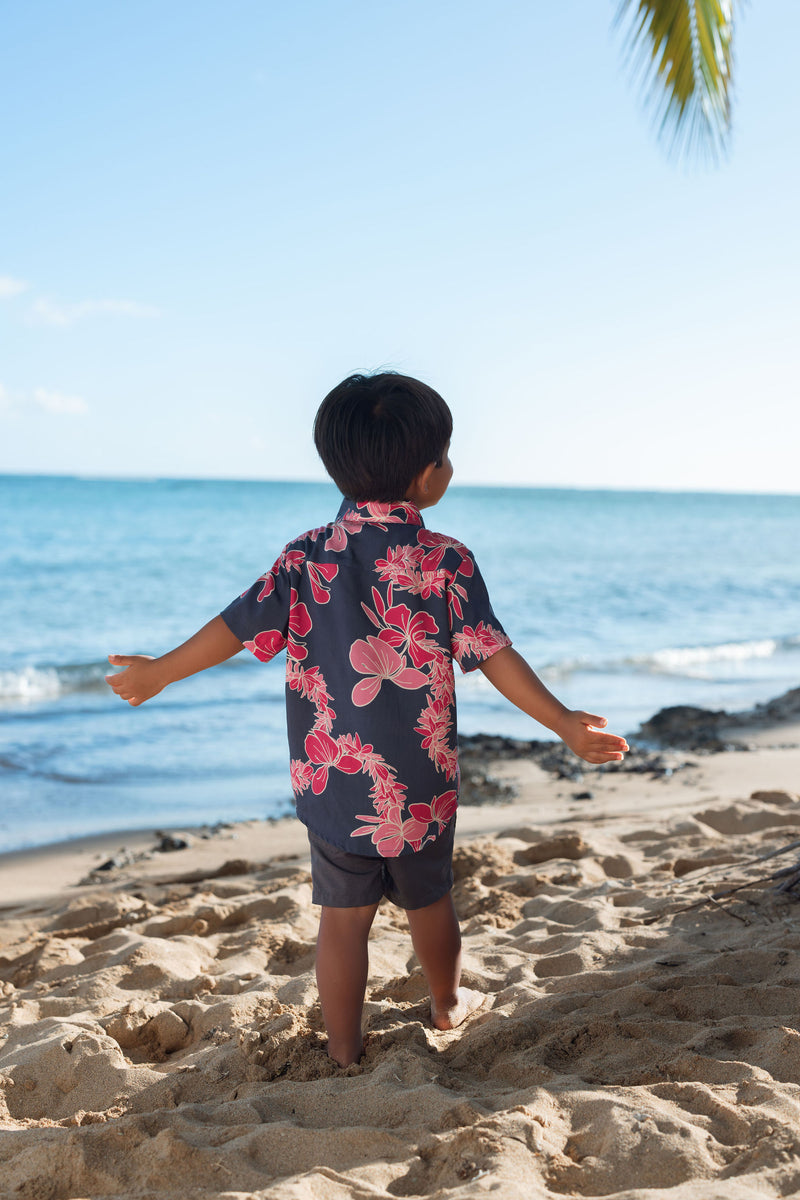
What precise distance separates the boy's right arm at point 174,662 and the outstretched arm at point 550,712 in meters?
0.59

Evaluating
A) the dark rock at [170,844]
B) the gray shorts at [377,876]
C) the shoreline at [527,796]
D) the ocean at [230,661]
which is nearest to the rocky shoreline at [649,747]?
the shoreline at [527,796]

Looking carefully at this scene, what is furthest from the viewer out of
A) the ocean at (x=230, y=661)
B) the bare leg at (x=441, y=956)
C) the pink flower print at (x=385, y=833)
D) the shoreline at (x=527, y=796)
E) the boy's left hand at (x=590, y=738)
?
the ocean at (x=230, y=661)

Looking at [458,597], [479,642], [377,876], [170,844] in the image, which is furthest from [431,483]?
[170,844]

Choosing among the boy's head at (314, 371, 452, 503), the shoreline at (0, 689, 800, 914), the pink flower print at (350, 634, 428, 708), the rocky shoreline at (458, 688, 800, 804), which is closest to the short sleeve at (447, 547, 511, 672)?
the pink flower print at (350, 634, 428, 708)

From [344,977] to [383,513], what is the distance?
1060mm

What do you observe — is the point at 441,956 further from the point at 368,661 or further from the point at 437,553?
the point at 437,553

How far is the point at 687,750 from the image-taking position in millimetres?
6914

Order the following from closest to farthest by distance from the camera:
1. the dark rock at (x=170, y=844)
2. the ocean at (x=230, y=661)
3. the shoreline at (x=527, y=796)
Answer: the shoreline at (x=527, y=796) → the dark rock at (x=170, y=844) → the ocean at (x=230, y=661)

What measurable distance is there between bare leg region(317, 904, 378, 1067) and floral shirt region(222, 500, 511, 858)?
0.62ft

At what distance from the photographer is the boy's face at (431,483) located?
2201mm

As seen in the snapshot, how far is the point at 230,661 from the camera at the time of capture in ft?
36.8

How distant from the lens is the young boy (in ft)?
6.94

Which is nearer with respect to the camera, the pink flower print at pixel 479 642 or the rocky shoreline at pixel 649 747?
the pink flower print at pixel 479 642

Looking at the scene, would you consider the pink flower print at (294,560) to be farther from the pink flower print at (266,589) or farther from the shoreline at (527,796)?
the shoreline at (527,796)
